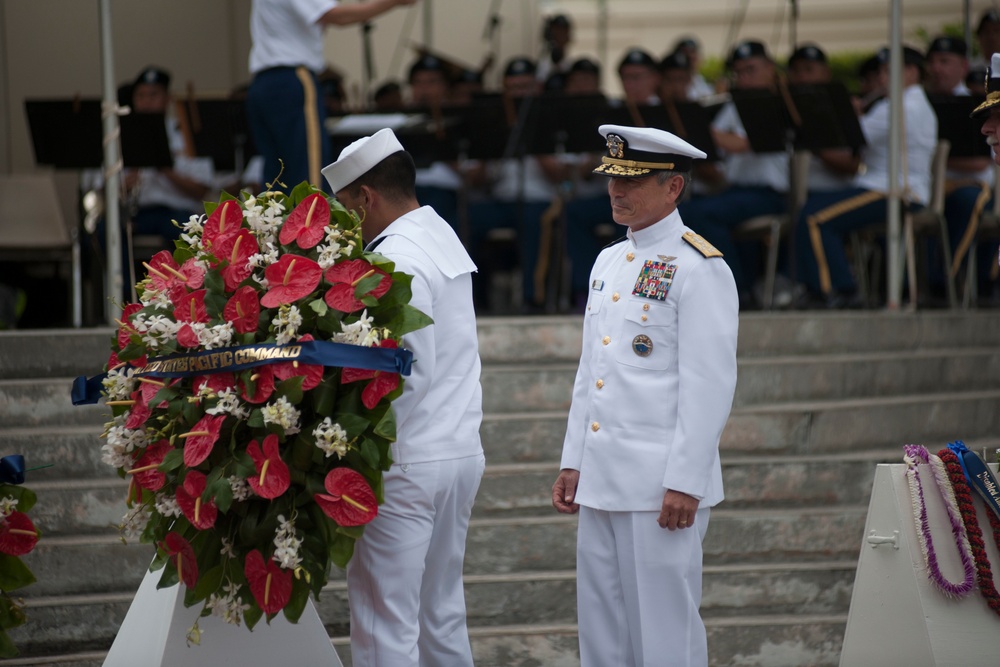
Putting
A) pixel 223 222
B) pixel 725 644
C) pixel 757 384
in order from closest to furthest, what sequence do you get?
pixel 223 222, pixel 725 644, pixel 757 384

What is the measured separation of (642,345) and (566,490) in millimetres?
528

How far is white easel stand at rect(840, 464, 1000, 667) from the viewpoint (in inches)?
141

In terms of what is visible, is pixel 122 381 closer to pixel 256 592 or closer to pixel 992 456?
pixel 256 592

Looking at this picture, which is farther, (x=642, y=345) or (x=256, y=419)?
(x=642, y=345)

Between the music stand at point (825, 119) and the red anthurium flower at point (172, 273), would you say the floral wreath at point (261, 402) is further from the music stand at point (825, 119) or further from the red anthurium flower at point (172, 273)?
the music stand at point (825, 119)

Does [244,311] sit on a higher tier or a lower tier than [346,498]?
higher

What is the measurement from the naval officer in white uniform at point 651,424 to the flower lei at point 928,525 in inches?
23.6

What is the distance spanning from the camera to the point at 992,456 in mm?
4164

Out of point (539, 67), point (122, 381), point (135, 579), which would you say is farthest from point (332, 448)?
point (539, 67)

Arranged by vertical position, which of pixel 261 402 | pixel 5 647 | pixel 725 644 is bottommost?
pixel 725 644

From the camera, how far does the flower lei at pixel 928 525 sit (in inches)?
142

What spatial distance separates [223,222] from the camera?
3.48 metres

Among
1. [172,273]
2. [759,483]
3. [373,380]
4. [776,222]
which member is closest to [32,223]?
[776,222]

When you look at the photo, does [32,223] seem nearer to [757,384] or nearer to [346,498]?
[757,384]
